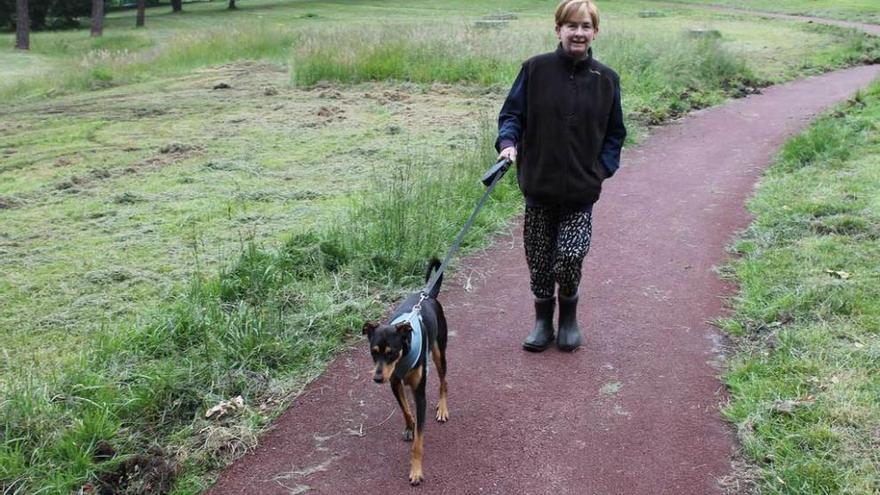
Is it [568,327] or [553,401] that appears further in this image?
[568,327]

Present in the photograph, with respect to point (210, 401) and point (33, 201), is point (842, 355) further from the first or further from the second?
point (33, 201)

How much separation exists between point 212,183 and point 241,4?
47373 mm

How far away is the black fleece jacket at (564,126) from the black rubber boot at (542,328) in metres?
0.71

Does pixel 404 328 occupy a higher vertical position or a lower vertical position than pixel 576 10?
lower

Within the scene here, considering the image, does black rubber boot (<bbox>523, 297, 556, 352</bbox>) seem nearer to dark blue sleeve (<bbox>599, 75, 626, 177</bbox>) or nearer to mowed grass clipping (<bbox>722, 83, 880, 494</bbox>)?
dark blue sleeve (<bbox>599, 75, 626, 177</bbox>)

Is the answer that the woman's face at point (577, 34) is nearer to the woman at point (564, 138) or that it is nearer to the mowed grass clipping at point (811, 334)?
the woman at point (564, 138)

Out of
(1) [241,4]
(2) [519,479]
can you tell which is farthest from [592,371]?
(1) [241,4]

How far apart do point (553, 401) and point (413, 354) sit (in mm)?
1202

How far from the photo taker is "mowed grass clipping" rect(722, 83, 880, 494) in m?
3.61

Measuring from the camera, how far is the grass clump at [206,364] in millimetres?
3684

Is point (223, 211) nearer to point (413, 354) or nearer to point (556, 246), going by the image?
point (556, 246)

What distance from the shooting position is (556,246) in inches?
193

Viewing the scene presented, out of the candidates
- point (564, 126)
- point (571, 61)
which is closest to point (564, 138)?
point (564, 126)

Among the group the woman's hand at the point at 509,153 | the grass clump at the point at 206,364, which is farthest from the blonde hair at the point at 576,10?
the grass clump at the point at 206,364
